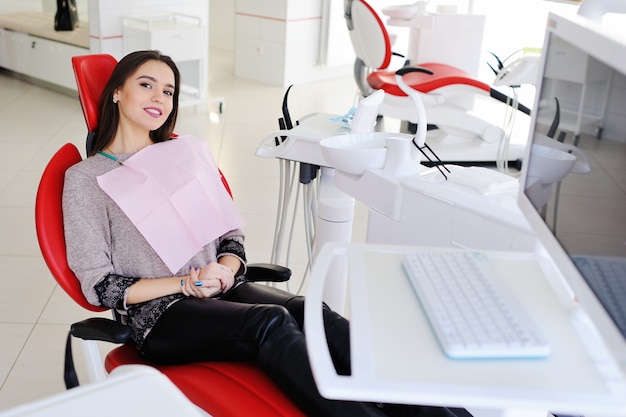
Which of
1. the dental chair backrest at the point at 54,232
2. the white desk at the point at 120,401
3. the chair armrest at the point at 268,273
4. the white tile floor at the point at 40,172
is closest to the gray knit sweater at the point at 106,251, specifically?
the dental chair backrest at the point at 54,232

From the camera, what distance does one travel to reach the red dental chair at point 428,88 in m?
4.07

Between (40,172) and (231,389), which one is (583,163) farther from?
(40,172)

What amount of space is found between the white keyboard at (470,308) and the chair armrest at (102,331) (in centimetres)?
67

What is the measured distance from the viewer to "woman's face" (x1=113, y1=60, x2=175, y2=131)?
1.99 meters

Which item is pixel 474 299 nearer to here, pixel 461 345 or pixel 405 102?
pixel 461 345

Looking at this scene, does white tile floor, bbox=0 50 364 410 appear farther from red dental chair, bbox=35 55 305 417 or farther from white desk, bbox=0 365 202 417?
white desk, bbox=0 365 202 417

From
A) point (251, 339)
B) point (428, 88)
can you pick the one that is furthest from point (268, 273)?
point (428, 88)

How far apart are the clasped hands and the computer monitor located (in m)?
0.83

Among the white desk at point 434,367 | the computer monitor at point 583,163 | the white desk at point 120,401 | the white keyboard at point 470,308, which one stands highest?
the computer monitor at point 583,163

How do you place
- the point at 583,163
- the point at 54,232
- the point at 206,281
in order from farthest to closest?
the point at 206,281 < the point at 54,232 < the point at 583,163

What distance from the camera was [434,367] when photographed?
947mm

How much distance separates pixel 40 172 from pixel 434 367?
350cm

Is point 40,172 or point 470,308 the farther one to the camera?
point 40,172

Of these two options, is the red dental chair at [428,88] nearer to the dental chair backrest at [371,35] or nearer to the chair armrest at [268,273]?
the dental chair backrest at [371,35]
